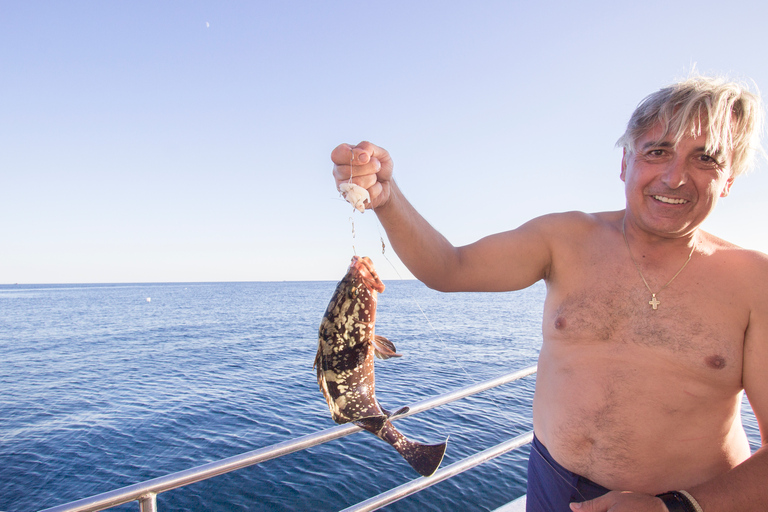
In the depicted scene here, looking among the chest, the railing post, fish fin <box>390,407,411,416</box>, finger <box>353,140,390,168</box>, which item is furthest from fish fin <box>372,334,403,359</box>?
the railing post

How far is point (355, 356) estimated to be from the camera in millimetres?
2303

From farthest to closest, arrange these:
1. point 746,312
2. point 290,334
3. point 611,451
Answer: point 290,334
point 611,451
point 746,312

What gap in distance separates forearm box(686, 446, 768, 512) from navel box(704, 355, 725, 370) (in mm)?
349

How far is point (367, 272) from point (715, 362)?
1709 mm

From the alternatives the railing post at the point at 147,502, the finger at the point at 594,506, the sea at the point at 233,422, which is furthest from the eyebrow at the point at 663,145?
the sea at the point at 233,422

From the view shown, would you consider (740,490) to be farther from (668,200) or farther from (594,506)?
(668,200)

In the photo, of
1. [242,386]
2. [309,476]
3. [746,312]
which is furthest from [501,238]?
[242,386]

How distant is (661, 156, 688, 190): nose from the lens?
79.5 inches

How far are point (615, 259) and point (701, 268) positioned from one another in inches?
15.2

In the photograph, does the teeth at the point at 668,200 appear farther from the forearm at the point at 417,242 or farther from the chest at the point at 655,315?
the forearm at the point at 417,242

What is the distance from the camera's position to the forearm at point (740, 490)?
5.45 feet

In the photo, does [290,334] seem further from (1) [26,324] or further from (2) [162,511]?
(1) [26,324]

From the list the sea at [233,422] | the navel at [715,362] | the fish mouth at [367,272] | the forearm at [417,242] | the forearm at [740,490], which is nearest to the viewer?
the forearm at [740,490]

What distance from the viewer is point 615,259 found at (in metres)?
2.32
